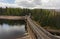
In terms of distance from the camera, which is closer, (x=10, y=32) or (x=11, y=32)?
(x=11, y=32)

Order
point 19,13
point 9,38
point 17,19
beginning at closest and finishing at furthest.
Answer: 1. point 9,38
2. point 17,19
3. point 19,13

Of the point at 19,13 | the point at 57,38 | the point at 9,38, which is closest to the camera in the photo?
the point at 57,38

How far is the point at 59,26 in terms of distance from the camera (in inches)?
1240

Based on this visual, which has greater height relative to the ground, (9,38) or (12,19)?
(9,38)

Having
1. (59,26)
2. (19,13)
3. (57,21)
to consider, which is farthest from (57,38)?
(19,13)

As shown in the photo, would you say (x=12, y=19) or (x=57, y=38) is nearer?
(x=57, y=38)

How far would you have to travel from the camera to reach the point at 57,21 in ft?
110

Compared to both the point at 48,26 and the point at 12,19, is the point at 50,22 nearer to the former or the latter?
the point at 48,26

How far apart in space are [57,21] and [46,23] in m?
2.06

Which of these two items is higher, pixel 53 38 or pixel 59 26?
pixel 53 38

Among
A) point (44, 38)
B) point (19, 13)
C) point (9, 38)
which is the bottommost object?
point (19, 13)

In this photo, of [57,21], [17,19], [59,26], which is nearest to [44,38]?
[59,26]

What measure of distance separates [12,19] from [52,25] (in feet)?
60.0

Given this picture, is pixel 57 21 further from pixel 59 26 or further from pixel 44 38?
pixel 44 38
